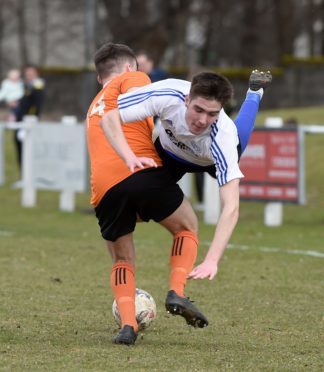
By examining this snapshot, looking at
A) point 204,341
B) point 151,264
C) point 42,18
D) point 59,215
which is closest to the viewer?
point 204,341

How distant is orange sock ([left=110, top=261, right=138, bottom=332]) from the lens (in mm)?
7059

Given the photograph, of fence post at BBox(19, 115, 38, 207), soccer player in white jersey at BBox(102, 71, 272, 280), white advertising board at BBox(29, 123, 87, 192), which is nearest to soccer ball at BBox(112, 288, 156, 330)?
soccer player in white jersey at BBox(102, 71, 272, 280)

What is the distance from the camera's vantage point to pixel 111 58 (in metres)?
7.43

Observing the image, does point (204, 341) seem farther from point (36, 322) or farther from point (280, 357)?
point (36, 322)

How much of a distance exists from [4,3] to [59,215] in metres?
35.2

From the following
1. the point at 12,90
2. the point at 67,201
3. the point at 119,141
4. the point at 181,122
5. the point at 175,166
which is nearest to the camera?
→ the point at 119,141

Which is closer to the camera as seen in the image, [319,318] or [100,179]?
[100,179]

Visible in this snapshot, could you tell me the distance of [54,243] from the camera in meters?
12.7

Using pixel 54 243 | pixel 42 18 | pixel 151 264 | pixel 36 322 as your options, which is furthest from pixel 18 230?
pixel 42 18

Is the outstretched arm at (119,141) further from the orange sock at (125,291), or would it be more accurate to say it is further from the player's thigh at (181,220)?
the orange sock at (125,291)

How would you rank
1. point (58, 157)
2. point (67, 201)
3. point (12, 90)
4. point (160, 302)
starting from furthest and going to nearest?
point (12, 90) < point (58, 157) < point (67, 201) < point (160, 302)

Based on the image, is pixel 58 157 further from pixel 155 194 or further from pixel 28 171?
pixel 155 194

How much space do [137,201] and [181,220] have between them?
1.31 ft

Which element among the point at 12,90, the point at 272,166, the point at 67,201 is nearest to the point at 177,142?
the point at 272,166
